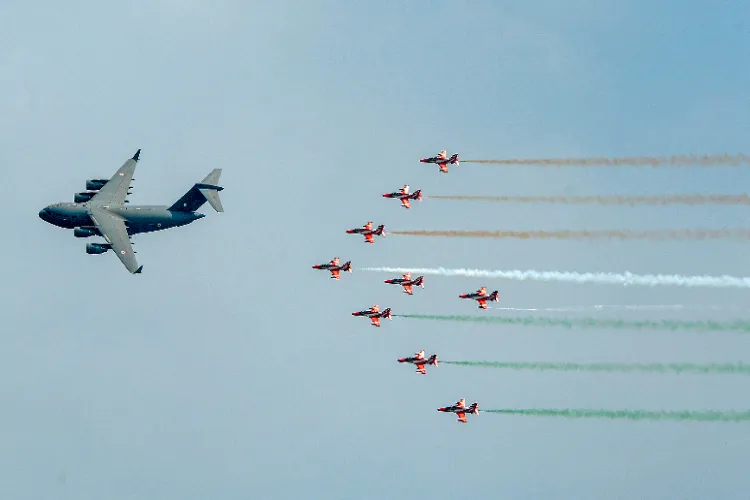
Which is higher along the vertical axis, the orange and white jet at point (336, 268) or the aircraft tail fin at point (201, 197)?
the aircraft tail fin at point (201, 197)

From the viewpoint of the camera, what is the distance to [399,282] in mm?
128750

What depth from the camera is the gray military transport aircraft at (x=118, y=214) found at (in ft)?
464

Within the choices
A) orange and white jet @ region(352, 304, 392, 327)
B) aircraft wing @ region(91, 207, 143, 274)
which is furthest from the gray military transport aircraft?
orange and white jet @ region(352, 304, 392, 327)

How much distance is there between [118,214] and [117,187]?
19.7 feet

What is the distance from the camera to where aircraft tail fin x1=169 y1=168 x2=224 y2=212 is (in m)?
145

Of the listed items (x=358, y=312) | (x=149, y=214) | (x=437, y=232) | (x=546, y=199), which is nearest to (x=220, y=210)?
(x=149, y=214)

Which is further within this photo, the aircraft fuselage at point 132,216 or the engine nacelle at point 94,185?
the engine nacelle at point 94,185

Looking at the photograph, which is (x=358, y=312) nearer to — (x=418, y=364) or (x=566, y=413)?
(x=418, y=364)

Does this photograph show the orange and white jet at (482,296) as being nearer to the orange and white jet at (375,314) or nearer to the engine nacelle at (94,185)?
the orange and white jet at (375,314)

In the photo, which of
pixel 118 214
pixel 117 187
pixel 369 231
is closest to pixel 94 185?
pixel 117 187

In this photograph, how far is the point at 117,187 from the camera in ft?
493

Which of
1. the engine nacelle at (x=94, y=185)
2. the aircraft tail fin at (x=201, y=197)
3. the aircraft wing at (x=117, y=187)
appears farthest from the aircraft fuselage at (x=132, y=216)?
the engine nacelle at (x=94, y=185)

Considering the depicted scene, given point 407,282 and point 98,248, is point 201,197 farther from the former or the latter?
point 407,282

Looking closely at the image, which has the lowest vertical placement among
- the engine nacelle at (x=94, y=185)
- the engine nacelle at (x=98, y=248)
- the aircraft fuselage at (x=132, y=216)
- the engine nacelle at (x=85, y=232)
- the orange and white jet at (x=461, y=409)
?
A: the orange and white jet at (x=461, y=409)
